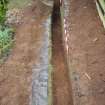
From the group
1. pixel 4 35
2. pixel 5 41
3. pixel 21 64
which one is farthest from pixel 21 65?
pixel 4 35

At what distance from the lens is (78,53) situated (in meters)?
6.00

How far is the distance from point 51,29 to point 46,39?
2.29 feet

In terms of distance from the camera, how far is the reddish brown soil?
16.3 ft

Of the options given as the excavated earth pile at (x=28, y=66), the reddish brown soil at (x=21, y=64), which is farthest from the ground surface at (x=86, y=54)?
the reddish brown soil at (x=21, y=64)

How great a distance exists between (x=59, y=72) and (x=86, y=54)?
66 cm

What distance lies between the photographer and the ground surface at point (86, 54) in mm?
4801

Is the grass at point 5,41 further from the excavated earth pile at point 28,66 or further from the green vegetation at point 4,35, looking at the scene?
the excavated earth pile at point 28,66

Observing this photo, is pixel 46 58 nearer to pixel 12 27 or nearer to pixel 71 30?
pixel 71 30

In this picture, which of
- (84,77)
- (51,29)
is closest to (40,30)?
(51,29)

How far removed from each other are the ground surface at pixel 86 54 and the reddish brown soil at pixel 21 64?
0.80 metres

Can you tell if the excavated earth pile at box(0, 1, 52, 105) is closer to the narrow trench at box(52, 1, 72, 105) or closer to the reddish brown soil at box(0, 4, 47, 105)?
the reddish brown soil at box(0, 4, 47, 105)

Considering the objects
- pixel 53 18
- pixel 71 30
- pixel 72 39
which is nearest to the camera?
pixel 72 39

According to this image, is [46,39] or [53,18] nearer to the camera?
[46,39]

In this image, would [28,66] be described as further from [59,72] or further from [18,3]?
[18,3]
